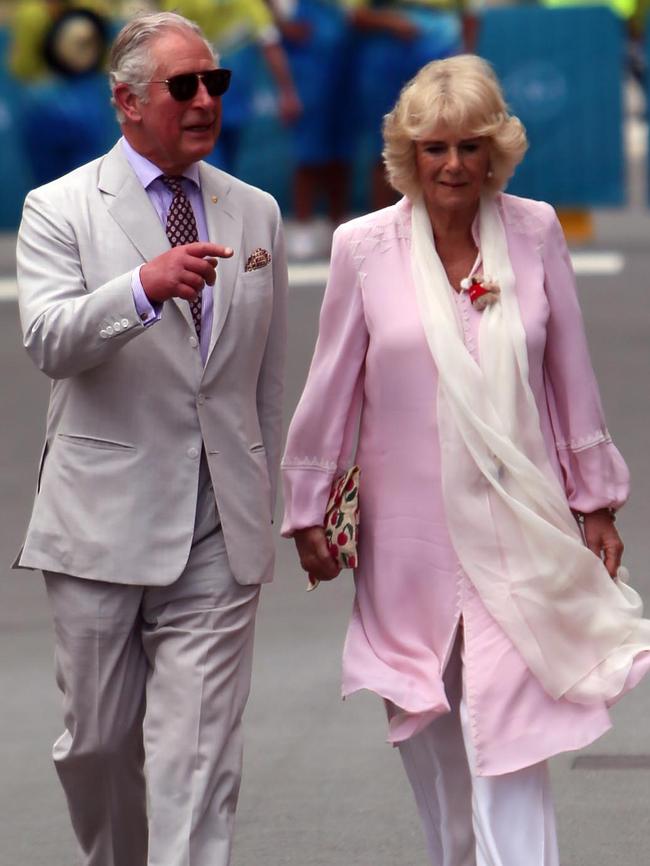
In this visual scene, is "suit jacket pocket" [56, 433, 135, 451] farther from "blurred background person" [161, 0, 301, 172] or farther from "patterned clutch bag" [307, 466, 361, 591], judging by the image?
"blurred background person" [161, 0, 301, 172]

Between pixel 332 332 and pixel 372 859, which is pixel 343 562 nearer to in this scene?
pixel 332 332

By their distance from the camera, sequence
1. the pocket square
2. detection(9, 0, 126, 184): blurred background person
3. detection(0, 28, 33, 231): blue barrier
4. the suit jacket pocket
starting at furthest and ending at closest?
1. detection(0, 28, 33, 231): blue barrier
2. detection(9, 0, 126, 184): blurred background person
3. the pocket square
4. the suit jacket pocket

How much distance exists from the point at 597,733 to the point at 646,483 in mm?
4833

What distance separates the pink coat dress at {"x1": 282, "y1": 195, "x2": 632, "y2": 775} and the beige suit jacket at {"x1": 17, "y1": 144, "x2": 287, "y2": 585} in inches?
7.1

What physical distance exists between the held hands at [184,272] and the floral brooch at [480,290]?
0.55 m

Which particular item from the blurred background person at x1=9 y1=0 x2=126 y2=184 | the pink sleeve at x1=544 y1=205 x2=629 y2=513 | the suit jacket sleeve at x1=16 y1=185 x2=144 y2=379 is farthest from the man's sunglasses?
the blurred background person at x1=9 y1=0 x2=126 y2=184

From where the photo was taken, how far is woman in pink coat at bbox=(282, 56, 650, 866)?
458cm

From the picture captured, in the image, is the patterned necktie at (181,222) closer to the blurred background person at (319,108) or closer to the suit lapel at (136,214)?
the suit lapel at (136,214)

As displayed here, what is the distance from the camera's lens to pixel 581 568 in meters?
4.64

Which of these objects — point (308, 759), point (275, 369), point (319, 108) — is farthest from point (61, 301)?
point (319, 108)

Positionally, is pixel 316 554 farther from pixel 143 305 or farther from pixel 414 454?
pixel 143 305

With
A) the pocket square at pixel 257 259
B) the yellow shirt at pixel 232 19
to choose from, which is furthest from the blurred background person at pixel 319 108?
the pocket square at pixel 257 259

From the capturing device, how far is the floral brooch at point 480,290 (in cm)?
463

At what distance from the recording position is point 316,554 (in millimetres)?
4777
